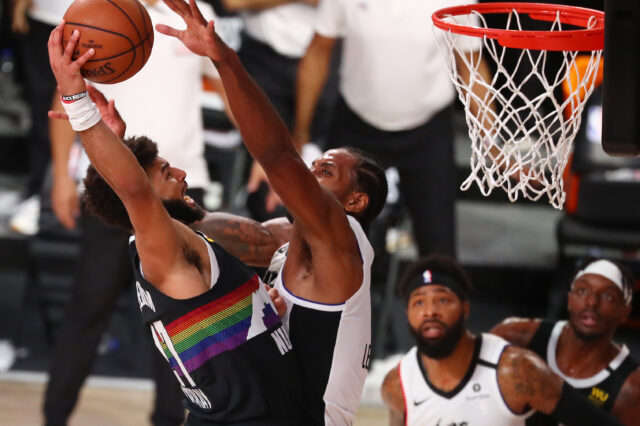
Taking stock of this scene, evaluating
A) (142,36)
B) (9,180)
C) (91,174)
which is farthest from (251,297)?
(9,180)

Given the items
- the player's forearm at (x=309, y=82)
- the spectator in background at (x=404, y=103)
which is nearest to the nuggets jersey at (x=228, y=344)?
the spectator in background at (x=404, y=103)

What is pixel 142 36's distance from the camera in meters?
2.91

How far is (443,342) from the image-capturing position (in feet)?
12.4

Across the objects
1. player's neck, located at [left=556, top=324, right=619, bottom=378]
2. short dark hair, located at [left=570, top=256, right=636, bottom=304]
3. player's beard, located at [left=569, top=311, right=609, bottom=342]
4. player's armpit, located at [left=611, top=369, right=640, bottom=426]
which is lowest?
player's armpit, located at [left=611, top=369, right=640, bottom=426]

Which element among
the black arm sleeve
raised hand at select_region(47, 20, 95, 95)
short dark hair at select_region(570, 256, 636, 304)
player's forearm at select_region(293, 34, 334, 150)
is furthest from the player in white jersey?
raised hand at select_region(47, 20, 95, 95)

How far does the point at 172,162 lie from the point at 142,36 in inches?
69.1

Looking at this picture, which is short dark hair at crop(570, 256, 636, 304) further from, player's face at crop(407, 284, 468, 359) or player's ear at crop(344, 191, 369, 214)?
player's ear at crop(344, 191, 369, 214)

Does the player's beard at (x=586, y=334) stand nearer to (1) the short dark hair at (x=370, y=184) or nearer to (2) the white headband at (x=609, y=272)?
(2) the white headband at (x=609, y=272)

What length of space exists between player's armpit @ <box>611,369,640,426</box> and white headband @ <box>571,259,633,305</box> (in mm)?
347

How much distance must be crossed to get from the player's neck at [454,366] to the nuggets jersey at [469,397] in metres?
0.02

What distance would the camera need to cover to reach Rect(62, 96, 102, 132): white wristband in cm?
261

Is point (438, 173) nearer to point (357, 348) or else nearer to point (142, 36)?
point (357, 348)

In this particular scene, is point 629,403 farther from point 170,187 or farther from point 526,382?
point 170,187

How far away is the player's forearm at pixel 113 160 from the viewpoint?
265 cm
